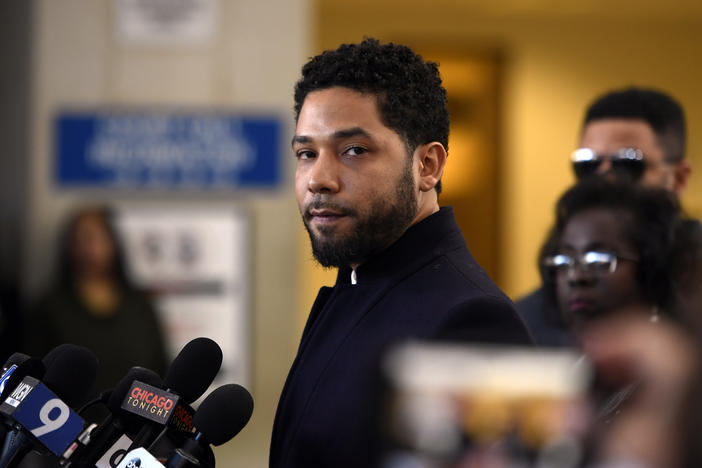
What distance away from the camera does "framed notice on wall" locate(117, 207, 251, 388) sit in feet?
17.4

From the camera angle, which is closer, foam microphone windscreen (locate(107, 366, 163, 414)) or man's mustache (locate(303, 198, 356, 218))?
foam microphone windscreen (locate(107, 366, 163, 414))

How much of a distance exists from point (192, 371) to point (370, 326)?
277mm

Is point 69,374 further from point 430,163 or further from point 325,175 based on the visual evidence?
point 430,163

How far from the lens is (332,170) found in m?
1.58

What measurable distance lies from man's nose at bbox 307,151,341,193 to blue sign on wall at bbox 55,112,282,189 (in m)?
3.78

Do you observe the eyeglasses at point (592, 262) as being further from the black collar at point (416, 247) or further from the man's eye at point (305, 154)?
the man's eye at point (305, 154)

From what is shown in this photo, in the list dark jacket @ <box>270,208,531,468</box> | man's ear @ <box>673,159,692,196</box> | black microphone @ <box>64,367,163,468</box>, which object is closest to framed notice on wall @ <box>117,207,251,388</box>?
man's ear @ <box>673,159,692,196</box>

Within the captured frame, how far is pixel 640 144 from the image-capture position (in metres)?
2.53

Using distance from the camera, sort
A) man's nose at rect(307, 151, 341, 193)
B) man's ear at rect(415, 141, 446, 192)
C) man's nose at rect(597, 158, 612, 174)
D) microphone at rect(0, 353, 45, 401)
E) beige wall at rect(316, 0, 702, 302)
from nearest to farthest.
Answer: microphone at rect(0, 353, 45, 401) → man's nose at rect(307, 151, 341, 193) → man's ear at rect(415, 141, 446, 192) → man's nose at rect(597, 158, 612, 174) → beige wall at rect(316, 0, 702, 302)

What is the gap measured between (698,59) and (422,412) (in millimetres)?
7163

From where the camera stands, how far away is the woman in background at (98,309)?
4.71 meters

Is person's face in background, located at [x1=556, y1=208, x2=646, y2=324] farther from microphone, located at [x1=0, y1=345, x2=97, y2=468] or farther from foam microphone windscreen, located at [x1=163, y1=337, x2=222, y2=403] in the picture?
microphone, located at [x1=0, y1=345, x2=97, y2=468]

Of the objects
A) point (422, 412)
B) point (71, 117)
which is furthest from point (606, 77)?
point (422, 412)

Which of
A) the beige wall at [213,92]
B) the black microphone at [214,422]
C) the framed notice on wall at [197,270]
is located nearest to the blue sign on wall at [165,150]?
the beige wall at [213,92]
